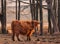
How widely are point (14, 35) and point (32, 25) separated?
762mm

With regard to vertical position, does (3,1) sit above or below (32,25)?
above

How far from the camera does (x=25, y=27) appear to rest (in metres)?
7.47

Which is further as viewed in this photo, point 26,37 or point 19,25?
point 26,37

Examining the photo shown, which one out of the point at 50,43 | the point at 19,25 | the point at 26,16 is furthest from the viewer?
the point at 26,16

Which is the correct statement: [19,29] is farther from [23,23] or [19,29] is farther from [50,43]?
[50,43]

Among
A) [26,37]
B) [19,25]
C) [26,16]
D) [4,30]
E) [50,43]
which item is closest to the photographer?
[50,43]

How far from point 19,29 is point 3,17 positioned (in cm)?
551

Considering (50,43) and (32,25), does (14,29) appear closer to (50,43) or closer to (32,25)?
(32,25)

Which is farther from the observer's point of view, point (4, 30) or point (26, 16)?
point (26, 16)

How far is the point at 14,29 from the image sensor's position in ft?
24.5

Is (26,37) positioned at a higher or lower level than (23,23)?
lower

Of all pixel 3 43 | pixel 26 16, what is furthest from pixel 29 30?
pixel 26 16

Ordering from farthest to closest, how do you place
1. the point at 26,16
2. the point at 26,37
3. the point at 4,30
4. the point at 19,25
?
the point at 26,16
the point at 4,30
the point at 26,37
the point at 19,25

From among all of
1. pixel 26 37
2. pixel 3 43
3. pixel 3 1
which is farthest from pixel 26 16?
pixel 3 43
